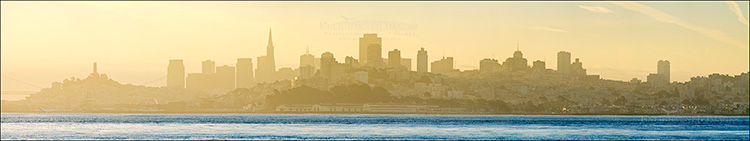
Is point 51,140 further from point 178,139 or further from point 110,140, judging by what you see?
point 178,139

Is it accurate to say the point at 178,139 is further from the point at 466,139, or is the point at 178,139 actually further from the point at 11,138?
the point at 466,139

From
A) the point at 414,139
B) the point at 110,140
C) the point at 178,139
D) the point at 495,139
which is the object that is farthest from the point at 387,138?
the point at 110,140

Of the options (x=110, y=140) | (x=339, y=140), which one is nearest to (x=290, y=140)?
(x=339, y=140)

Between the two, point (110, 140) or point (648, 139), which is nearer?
point (110, 140)

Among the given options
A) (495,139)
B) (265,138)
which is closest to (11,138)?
(265,138)

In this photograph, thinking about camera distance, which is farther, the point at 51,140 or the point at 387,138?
the point at 387,138

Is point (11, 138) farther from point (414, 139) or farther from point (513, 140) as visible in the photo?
point (513, 140)

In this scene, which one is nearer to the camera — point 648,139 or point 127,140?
point 127,140
